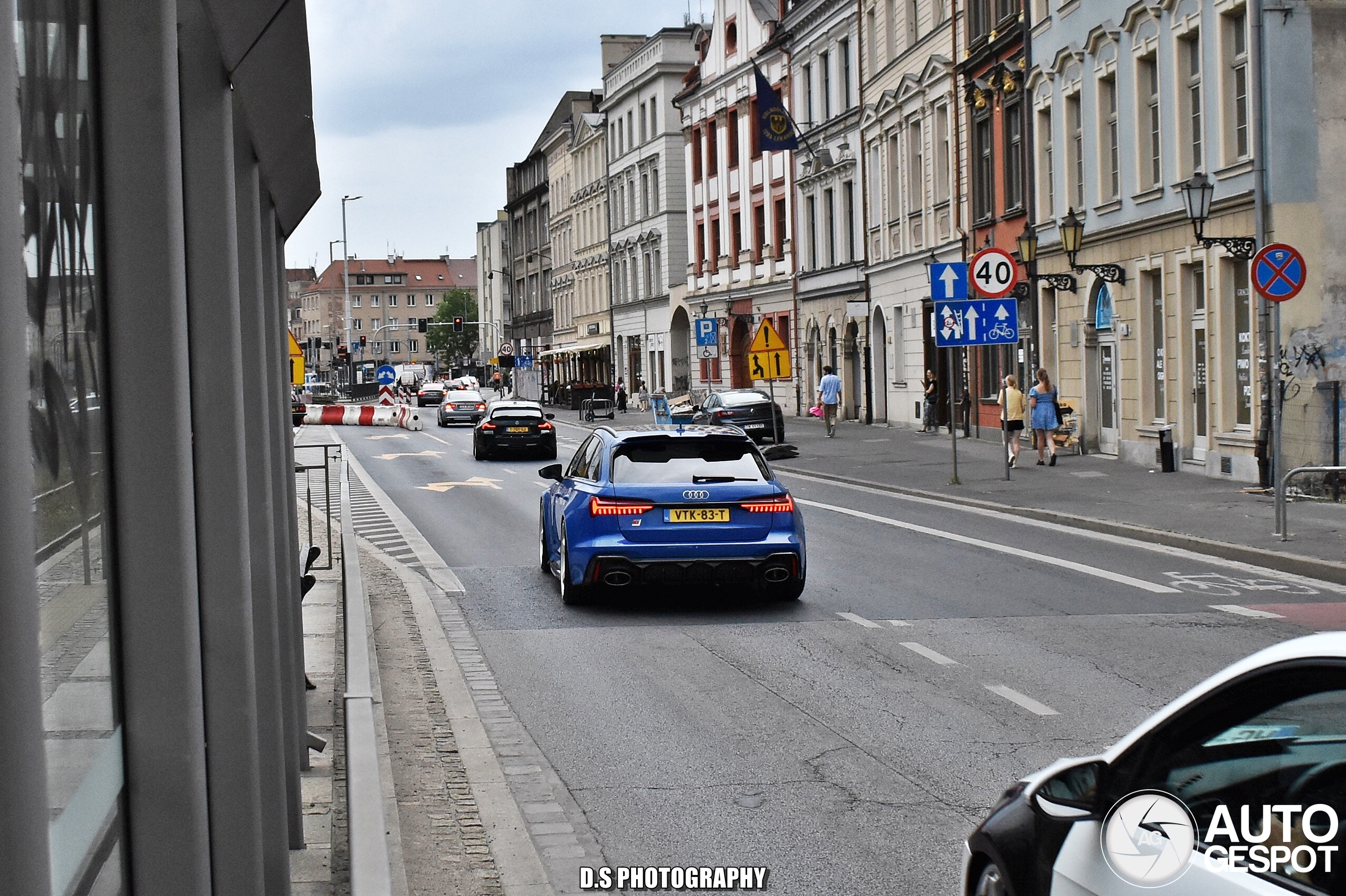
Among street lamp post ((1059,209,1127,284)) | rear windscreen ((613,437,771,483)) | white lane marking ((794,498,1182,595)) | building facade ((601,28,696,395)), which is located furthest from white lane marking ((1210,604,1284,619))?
building facade ((601,28,696,395))

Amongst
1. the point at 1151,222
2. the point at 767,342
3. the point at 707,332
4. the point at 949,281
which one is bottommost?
the point at 767,342

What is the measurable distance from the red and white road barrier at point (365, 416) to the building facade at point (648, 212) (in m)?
17.2

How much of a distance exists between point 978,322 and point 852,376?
88.5ft

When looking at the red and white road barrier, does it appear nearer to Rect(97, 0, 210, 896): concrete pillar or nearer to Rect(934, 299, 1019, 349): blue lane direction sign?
Rect(934, 299, 1019, 349): blue lane direction sign

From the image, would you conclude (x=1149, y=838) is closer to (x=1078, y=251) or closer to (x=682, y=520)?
(x=682, y=520)

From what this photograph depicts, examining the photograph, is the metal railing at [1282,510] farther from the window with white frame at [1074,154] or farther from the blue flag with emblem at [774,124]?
the blue flag with emblem at [774,124]

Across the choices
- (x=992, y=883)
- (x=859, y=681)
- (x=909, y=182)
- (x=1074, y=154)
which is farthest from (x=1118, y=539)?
(x=909, y=182)

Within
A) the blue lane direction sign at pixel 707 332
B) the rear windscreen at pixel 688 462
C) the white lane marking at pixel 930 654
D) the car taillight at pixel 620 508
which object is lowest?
the white lane marking at pixel 930 654

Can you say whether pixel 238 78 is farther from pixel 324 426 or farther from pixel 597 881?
pixel 324 426

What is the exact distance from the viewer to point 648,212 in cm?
8288

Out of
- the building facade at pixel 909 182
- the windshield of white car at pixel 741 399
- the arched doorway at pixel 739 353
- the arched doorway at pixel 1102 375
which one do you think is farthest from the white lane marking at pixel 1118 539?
the arched doorway at pixel 739 353

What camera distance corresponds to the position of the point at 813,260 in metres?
55.8

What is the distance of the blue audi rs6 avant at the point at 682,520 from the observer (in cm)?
1286

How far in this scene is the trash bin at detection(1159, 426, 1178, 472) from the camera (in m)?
27.0
